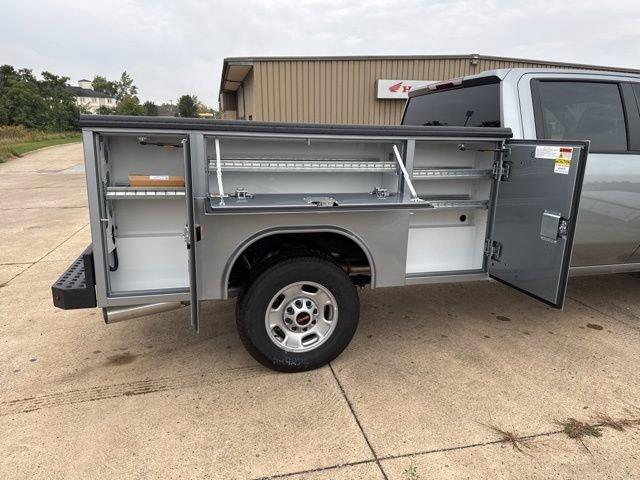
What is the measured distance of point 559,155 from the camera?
10.3ft

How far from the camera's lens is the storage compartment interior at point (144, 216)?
2.86 m

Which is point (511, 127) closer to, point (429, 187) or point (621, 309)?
point (429, 187)

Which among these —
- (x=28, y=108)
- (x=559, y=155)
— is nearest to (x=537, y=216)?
(x=559, y=155)

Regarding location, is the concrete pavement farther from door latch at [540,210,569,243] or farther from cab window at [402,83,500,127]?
cab window at [402,83,500,127]

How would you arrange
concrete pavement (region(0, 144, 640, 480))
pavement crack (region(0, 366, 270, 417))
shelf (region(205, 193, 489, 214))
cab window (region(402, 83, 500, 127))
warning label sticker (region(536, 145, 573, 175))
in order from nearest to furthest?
concrete pavement (region(0, 144, 640, 480)) → shelf (region(205, 193, 489, 214)) → pavement crack (region(0, 366, 270, 417)) → warning label sticker (region(536, 145, 573, 175)) → cab window (region(402, 83, 500, 127))

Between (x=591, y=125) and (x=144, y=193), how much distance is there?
3.55 metres

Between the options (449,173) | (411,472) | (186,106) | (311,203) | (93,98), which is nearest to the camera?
(411,472)

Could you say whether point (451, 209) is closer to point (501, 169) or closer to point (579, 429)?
point (501, 169)

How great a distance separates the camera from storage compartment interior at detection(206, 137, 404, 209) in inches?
118

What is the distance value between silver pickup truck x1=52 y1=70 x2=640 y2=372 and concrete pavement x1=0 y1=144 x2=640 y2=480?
477mm

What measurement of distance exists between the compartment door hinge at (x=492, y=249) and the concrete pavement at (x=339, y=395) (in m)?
0.74

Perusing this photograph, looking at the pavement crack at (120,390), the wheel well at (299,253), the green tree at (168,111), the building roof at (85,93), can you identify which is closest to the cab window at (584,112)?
the wheel well at (299,253)

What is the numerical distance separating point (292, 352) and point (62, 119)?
64311mm

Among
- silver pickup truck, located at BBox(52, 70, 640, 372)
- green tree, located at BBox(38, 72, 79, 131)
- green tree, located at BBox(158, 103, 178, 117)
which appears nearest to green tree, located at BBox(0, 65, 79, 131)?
green tree, located at BBox(38, 72, 79, 131)
